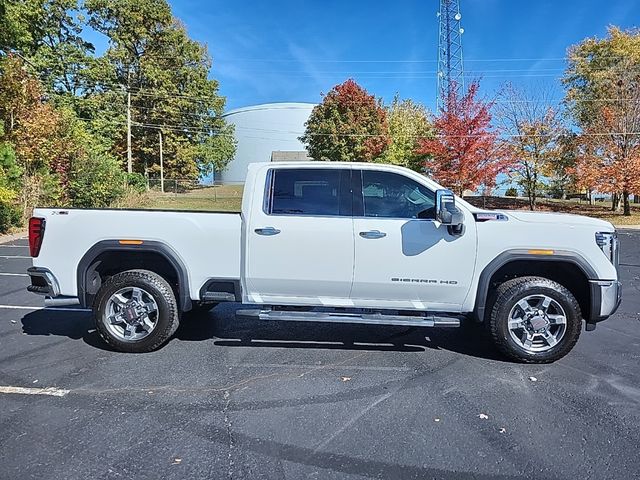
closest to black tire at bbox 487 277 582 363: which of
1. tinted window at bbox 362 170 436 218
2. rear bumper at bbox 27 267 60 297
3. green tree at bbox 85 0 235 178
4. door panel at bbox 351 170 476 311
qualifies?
door panel at bbox 351 170 476 311

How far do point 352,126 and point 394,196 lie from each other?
33.1 metres

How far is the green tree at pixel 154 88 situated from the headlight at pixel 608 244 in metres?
35.4

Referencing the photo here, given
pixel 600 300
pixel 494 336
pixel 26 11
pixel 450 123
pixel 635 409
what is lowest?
pixel 635 409

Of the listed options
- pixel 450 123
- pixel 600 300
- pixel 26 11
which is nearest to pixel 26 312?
pixel 600 300

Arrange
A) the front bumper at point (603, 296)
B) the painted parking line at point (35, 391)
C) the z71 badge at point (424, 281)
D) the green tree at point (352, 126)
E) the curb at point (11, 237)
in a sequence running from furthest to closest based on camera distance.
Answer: the green tree at point (352, 126) < the curb at point (11, 237) < the z71 badge at point (424, 281) < the front bumper at point (603, 296) < the painted parking line at point (35, 391)

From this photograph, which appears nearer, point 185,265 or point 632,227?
point 185,265

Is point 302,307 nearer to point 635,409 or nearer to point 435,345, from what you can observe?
point 435,345

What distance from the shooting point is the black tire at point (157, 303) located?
445 cm

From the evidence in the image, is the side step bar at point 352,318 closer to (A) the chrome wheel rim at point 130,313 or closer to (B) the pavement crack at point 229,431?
(B) the pavement crack at point 229,431

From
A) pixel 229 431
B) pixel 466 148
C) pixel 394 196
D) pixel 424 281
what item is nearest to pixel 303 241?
pixel 394 196

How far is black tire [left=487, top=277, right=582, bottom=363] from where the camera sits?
13.8ft

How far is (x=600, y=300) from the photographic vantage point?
4160 mm

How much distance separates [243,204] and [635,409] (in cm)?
375

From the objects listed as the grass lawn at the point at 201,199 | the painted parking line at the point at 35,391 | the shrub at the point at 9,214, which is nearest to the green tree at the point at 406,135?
the grass lawn at the point at 201,199
